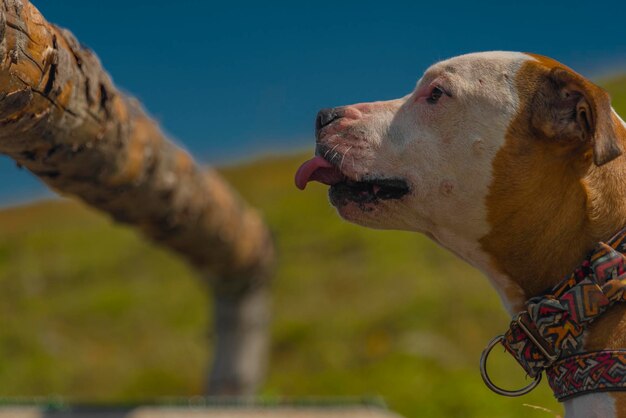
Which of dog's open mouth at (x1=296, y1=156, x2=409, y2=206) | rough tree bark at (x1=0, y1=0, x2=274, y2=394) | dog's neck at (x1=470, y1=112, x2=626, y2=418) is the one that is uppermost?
rough tree bark at (x1=0, y1=0, x2=274, y2=394)

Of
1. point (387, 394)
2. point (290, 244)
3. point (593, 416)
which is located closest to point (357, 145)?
A: point (593, 416)

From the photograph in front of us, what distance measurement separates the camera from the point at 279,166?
2436 cm

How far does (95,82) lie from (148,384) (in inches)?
272

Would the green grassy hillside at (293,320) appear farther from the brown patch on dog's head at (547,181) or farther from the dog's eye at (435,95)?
the dog's eye at (435,95)

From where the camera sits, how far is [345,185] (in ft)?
10.8

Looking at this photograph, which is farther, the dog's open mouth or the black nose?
the black nose

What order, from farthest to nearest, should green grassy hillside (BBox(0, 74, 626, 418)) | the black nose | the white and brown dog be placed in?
green grassy hillside (BBox(0, 74, 626, 418)) < the black nose < the white and brown dog

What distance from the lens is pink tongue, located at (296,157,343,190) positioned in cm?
329

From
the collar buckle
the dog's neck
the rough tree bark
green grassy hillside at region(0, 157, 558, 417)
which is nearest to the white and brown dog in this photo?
the dog's neck

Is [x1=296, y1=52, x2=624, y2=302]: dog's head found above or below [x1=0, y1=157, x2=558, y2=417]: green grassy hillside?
below

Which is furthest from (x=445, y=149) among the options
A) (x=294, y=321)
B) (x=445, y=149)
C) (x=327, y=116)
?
(x=294, y=321)

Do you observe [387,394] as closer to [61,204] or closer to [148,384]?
[148,384]

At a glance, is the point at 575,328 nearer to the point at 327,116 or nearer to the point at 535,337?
the point at 535,337

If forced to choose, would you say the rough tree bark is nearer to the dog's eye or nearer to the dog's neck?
the dog's eye
